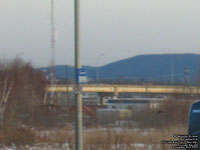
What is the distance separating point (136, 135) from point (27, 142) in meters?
4.91

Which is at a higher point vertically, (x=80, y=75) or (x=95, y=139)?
(x=80, y=75)

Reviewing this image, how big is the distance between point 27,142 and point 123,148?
4746mm

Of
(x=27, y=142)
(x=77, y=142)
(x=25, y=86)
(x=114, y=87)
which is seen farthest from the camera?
(x=114, y=87)

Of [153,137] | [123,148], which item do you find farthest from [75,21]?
[153,137]

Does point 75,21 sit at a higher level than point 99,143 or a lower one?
higher

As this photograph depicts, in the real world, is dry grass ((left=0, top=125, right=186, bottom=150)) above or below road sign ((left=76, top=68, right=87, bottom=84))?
below

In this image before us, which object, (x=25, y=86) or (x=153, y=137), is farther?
(x=25, y=86)

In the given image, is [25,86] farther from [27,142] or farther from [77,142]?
[77,142]

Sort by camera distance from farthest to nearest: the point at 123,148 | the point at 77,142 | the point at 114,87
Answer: the point at 114,87 < the point at 123,148 < the point at 77,142

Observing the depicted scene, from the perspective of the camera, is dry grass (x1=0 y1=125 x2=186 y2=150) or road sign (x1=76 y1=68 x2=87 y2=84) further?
dry grass (x1=0 y1=125 x2=186 y2=150)

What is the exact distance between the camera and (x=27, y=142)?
21641 mm

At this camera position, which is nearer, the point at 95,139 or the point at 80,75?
the point at 80,75

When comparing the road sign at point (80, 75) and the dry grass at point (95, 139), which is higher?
the road sign at point (80, 75)

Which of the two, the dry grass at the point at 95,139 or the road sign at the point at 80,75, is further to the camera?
the dry grass at the point at 95,139
